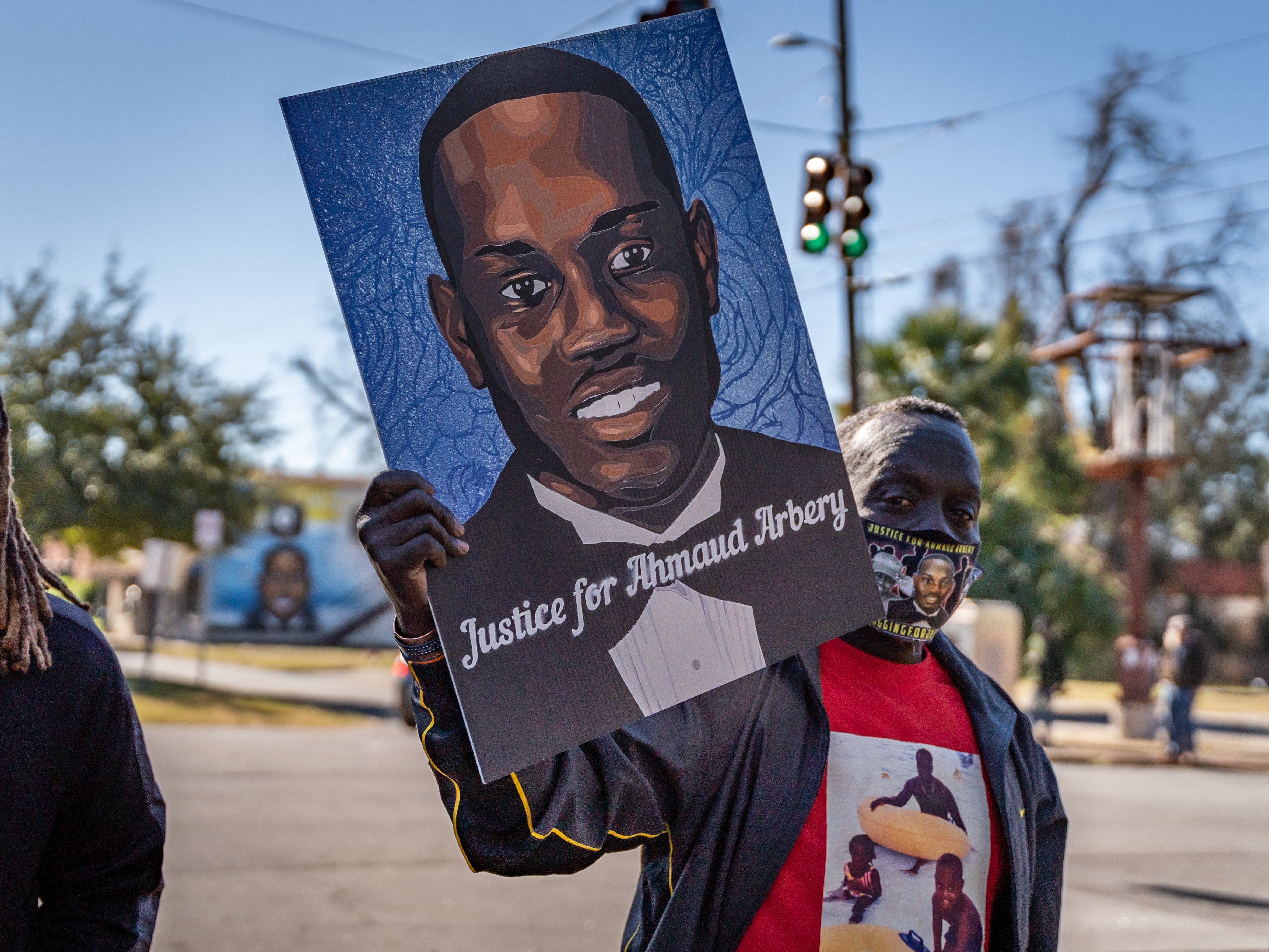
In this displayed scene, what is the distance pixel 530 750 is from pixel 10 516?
91 cm

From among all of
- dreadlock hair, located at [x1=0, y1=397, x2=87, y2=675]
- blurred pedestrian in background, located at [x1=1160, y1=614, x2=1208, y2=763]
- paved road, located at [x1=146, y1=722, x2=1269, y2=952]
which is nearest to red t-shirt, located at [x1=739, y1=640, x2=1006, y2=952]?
dreadlock hair, located at [x1=0, y1=397, x2=87, y2=675]

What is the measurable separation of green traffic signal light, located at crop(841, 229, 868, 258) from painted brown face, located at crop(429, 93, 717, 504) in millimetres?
10281

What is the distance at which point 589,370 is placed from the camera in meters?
1.59

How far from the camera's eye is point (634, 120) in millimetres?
1640

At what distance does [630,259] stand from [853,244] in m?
10.4

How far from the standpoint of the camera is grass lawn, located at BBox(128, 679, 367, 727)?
1590 centimetres

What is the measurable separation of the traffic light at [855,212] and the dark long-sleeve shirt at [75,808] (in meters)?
10.4

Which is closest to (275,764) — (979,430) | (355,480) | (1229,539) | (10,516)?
(10,516)

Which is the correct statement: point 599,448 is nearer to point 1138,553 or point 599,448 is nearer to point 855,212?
point 855,212

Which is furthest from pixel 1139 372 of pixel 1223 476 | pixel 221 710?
pixel 1223 476

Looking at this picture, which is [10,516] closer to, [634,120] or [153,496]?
[634,120]

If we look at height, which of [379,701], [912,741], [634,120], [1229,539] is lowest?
[1229,539]

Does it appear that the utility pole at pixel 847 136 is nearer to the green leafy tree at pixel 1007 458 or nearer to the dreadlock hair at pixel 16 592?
the green leafy tree at pixel 1007 458

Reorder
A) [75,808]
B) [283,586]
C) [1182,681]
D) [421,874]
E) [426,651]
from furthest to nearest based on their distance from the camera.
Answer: [283,586] < [1182,681] < [421,874] < [75,808] < [426,651]
